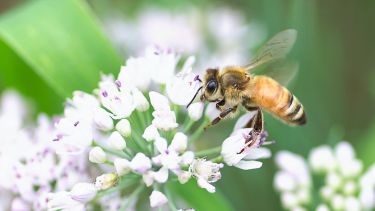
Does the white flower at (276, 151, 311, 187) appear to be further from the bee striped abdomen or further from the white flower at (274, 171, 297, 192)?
the bee striped abdomen

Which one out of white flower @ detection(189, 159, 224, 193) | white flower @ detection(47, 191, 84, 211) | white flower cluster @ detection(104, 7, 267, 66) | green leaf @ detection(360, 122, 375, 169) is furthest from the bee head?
white flower cluster @ detection(104, 7, 267, 66)

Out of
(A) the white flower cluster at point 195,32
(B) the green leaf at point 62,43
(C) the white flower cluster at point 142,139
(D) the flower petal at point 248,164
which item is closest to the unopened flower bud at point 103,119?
(C) the white flower cluster at point 142,139

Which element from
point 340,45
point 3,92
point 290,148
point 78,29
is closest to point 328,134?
point 290,148

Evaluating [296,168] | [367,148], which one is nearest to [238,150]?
[296,168]

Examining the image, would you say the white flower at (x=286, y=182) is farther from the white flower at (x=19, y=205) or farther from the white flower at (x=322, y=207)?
the white flower at (x=19, y=205)

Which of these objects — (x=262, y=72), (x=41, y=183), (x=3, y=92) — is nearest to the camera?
(x=41, y=183)

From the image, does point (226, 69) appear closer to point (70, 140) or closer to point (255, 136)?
point (255, 136)

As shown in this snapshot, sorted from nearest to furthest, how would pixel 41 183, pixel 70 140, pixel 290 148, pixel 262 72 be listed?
pixel 70 140
pixel 41 183
pixel 262 72
pixel 290 148
